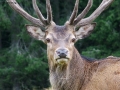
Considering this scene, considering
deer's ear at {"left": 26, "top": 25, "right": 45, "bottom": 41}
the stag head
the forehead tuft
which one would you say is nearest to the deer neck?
the stag head

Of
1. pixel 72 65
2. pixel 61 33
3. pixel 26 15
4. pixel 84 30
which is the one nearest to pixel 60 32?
pixel 61 33

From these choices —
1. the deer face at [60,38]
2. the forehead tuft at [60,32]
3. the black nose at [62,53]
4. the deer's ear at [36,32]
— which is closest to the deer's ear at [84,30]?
the deer face at [60,38]

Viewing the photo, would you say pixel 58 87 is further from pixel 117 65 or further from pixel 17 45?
pixel 17 45

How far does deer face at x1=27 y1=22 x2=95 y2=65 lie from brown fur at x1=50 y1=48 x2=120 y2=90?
369 mm

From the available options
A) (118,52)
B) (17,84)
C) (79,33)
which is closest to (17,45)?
(17,84)

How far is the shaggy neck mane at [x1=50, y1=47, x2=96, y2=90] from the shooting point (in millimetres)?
12719

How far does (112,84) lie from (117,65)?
496 millimetres

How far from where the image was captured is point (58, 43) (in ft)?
41.0

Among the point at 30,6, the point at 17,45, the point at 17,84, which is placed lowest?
the point at 17,84

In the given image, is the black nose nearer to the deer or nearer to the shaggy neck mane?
the deer

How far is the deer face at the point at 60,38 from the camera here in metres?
12.2

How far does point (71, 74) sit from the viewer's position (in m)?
12.9

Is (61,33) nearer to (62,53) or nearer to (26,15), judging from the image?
(62,53)

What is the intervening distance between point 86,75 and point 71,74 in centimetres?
33
